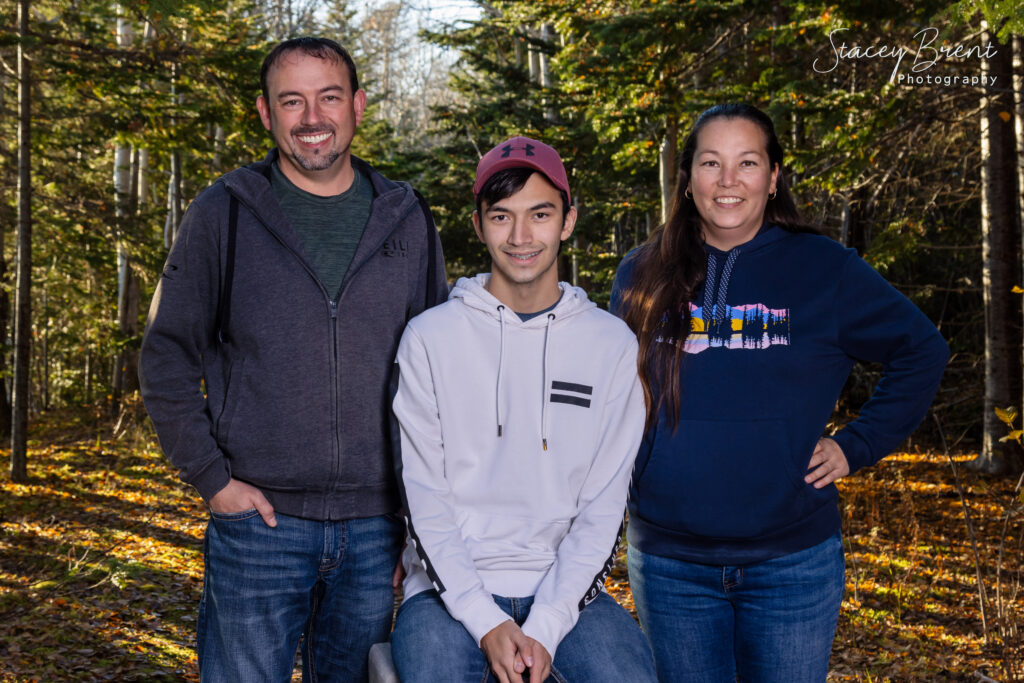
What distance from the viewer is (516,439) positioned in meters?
2.71

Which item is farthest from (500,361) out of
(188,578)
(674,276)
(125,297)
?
(125,297)

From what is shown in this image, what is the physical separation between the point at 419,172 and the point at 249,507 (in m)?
15.3

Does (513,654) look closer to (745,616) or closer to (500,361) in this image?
(745,616)

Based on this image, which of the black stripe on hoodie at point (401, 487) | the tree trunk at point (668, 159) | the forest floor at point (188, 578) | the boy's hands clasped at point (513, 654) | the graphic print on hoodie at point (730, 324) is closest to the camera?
the boy's hands clasped at point (513, 654)

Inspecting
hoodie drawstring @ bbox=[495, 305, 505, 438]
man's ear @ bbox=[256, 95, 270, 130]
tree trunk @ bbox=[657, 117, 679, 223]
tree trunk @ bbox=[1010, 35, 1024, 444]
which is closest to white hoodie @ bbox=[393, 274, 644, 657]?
hoodie drawstring @ bbox=[495, 305, 505, 438]

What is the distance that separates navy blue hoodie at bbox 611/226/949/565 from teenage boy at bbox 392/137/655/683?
0.53 feet

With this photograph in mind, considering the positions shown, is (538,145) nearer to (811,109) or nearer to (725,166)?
(725,166)

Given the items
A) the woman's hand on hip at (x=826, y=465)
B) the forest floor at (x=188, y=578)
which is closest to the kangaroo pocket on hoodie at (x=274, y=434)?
the woman's hand on hip at (x=826, y=465)

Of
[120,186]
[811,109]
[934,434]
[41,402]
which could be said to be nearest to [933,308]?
[934,434]

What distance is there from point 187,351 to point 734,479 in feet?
6.08

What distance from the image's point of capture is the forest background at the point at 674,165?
7.80 m

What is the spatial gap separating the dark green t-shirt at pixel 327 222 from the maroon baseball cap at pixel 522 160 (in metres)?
0.48

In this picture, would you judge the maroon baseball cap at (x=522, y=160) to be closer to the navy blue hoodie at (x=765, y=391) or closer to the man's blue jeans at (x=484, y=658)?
the navy blue hoodie at (x=765, y=391)

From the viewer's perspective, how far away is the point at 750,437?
261cm
